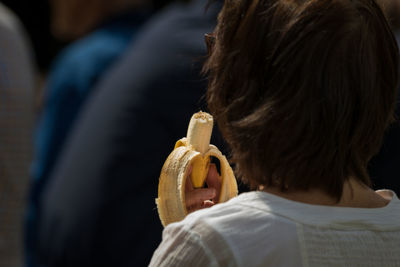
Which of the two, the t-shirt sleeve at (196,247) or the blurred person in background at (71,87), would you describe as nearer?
the t-shirt sleeve at (196,247)

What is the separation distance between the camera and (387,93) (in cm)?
88

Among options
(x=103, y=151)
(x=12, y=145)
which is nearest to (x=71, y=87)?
(x=103, y=151)

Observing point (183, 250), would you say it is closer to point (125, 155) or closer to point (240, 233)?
point (240, 233)

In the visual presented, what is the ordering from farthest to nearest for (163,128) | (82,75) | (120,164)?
(82,75), (120,164), (163,128)

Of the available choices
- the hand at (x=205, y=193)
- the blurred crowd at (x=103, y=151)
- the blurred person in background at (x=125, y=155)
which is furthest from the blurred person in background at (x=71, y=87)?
the hand at (x=205, y=193)

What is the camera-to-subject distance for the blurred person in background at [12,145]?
7.22ft

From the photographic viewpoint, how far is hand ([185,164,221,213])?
0.89m

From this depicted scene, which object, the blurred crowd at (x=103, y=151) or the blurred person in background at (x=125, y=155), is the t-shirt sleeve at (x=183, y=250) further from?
the blurred person in background at (x=125, y=155)

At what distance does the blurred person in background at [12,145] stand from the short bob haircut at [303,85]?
144cm

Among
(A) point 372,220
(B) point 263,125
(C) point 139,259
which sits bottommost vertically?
(C) point 139,259

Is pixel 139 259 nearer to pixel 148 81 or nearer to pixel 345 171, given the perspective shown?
pixel 148 81

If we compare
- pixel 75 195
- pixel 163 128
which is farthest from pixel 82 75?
pixel 163 128

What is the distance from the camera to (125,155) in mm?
2398

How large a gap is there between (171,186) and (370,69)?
244 millimetres
